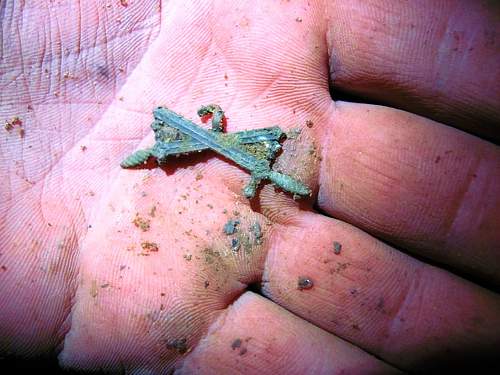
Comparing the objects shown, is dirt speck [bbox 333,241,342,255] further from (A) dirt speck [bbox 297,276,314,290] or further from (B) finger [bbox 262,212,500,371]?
(A) dirt speck [bbox 297,276,314,290]

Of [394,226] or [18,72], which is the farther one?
[394,226]

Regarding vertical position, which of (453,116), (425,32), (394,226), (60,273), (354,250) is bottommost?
(60,273)

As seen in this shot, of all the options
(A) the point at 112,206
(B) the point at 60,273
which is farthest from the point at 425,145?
(B) the point at 60,273

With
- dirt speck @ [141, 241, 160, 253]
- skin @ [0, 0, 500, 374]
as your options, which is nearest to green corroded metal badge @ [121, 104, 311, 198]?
skin @ [0, 0, 500, 374]

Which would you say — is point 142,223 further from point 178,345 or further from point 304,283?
→ point 304,283

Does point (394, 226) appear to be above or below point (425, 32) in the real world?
below

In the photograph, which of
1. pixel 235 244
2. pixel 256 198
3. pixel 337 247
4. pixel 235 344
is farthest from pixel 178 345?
pixel 337 247

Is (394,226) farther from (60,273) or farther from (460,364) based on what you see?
(60,273)
